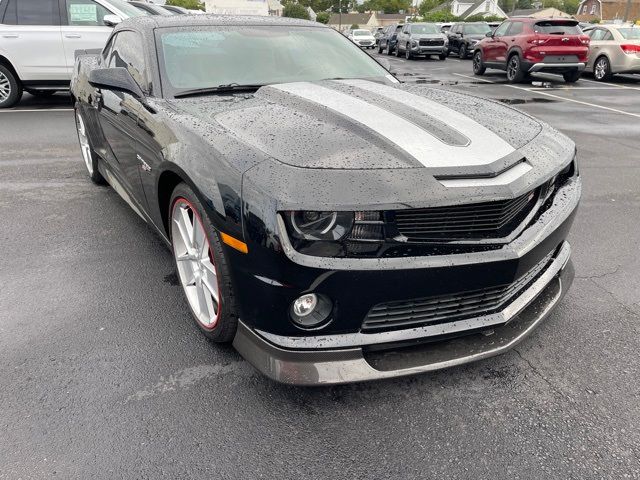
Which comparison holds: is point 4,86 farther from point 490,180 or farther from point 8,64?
point 490,180

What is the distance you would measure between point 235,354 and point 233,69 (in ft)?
5.75

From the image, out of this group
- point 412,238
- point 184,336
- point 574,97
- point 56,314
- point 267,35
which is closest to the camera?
point 412,238

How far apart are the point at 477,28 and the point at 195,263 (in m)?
24.7

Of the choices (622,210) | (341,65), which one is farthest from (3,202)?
(622,210)

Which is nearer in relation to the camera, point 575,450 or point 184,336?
point 575,450

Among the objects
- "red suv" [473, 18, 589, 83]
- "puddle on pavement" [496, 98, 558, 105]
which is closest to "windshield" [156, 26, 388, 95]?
"puddle on pavement" [496, 98, 558, 105]

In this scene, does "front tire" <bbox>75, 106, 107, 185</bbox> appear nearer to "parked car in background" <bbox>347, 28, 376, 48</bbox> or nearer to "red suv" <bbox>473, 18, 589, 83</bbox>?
"red suv" <bbox>473, 18, 589, 83</bbox>

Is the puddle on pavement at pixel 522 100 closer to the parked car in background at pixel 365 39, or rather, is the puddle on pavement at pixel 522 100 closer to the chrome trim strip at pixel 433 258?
the chrome trim strip at pixel 433 258

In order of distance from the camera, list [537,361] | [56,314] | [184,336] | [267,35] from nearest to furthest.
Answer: [537,361] < [184,336] < [56,314] < [267,35]

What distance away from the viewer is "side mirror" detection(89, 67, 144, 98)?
3.02 meters

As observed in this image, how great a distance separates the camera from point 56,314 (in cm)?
290

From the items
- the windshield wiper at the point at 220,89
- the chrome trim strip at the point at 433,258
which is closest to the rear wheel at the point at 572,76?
the windshield wiper at the point at 220,89

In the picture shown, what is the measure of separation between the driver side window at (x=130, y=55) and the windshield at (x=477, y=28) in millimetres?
22723

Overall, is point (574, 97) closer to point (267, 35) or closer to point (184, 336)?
point (267, 35)
